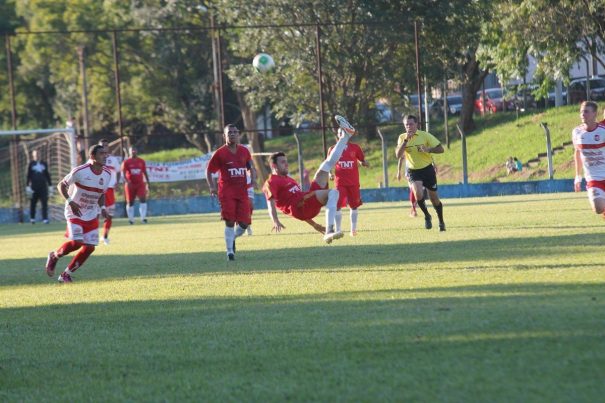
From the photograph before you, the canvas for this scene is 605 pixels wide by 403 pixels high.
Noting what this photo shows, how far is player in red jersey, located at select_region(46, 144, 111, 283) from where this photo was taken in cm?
1537

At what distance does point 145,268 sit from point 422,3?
3498 centimetres

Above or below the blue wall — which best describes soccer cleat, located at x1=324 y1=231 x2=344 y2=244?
above

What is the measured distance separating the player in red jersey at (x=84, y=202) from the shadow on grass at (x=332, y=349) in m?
4.08

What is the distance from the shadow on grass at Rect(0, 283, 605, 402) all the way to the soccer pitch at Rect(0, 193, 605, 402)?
0.07ft

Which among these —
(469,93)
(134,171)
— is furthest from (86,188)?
(469,93)

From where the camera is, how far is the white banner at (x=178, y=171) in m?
43.5

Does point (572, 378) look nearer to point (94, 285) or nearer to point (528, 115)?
point (94, 285)

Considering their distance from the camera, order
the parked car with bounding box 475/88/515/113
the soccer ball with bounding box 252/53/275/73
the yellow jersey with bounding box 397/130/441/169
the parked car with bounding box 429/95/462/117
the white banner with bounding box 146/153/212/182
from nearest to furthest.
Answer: the yellow jersey with bounding box 397/130/441/169
the soccer ball with bounding box 252/53/275/73
the white banner with bounding box 146/153/212/182
the parked car with bounding box 475/88/515/113
the parked car with bounding box 429/95/462/117

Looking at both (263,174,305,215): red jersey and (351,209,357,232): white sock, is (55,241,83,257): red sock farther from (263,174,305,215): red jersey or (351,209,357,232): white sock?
(351,209,357,232): white sock

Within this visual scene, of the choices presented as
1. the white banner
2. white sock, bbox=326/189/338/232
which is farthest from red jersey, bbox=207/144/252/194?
the white banner

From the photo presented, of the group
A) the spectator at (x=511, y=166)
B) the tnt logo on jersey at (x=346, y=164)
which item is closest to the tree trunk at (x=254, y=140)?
the spectator at (x=511, y=166)

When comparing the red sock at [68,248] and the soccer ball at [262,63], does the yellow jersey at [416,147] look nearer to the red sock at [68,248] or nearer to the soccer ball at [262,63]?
the red sock at [68,248]

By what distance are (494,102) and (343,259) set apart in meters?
45.6

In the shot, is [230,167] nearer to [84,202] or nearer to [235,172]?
[235,172]
